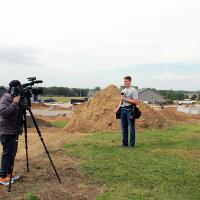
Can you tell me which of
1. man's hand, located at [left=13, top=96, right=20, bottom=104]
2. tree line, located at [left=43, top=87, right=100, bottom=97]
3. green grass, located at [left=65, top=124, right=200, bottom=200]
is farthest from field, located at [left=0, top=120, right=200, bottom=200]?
tree line, located at [left=43, top=87, right=100, bottom=97]

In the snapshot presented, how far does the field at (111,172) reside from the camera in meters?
7.45

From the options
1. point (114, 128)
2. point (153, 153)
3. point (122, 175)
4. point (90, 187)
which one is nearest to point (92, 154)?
point (153, 153)

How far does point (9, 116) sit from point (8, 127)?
0.87ft

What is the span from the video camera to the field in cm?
162

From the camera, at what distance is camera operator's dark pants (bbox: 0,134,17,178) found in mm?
8031

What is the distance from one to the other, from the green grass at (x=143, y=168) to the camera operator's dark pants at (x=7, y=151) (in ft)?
5.46

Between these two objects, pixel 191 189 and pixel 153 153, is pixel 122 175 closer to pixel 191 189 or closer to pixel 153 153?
pixel 191 189

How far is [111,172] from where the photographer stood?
9.09 metres

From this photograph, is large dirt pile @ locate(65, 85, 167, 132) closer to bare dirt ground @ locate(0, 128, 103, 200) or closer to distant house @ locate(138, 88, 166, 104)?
bare dirt ground @ locate(0, 128, 103, 200)

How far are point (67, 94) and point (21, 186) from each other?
12957 centimetres

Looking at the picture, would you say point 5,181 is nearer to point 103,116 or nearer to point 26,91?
point 26,91

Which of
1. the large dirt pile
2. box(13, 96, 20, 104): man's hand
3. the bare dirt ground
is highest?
box(13, 96, 20, 104): man's hand

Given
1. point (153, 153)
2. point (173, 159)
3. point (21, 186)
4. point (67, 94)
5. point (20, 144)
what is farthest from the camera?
point (67, 94)

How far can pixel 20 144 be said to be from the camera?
13.8m
